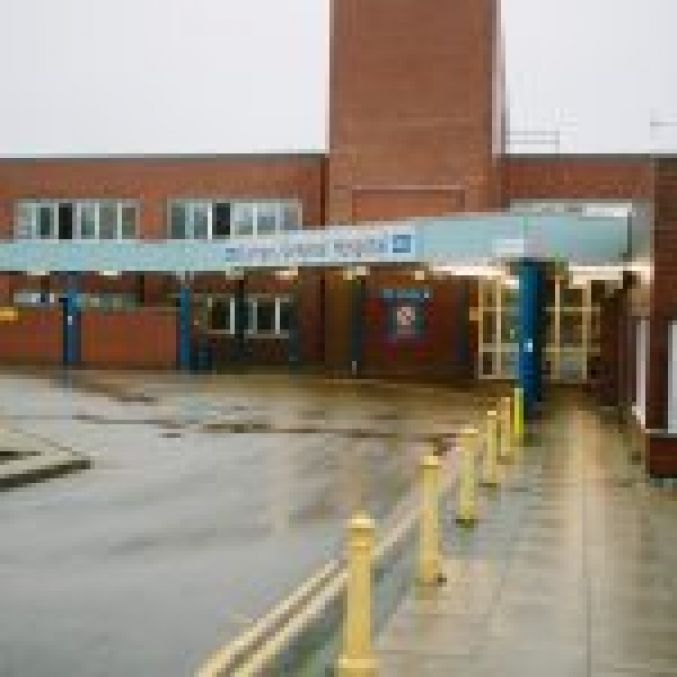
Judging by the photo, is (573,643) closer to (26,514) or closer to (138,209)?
(26,514)

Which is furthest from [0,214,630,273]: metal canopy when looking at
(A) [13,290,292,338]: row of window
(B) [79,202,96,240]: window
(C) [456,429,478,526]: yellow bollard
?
(C) [456,429,478,526]: yellow bollard

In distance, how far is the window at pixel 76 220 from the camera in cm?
6016

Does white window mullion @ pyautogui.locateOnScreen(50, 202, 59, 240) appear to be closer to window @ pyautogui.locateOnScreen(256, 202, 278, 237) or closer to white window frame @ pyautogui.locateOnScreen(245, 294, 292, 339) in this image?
window @ pyautogui.locateOnScreen(256, 202, 278, 237)

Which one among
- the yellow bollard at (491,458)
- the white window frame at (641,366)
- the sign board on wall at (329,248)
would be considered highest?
the sign board on wall at (329,248)

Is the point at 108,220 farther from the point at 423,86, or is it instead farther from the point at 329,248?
the point at 329,248

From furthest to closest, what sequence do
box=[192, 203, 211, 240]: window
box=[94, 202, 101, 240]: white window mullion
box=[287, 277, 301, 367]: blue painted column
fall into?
box=[94, 202, 101, 240]: white window mullion < box=[192, 203, 211, 240]: window < box=[287, 277, 301, 367]: blue painted column

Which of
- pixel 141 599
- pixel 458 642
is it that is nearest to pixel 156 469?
pixel 141 599

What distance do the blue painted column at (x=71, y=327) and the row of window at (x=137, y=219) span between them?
16.6ft

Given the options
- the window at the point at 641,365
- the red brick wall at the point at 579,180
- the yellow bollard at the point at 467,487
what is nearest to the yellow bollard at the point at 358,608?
the yellow bollard at the point at 467,487

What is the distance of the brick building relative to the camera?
52.0 metres

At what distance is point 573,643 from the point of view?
10.3 metres

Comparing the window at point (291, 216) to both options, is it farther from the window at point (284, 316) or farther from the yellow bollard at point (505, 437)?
the yellow bollard at point (505, 437)

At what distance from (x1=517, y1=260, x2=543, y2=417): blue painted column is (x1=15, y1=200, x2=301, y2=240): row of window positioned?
22.3 meters

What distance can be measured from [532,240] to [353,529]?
26.5 metres
